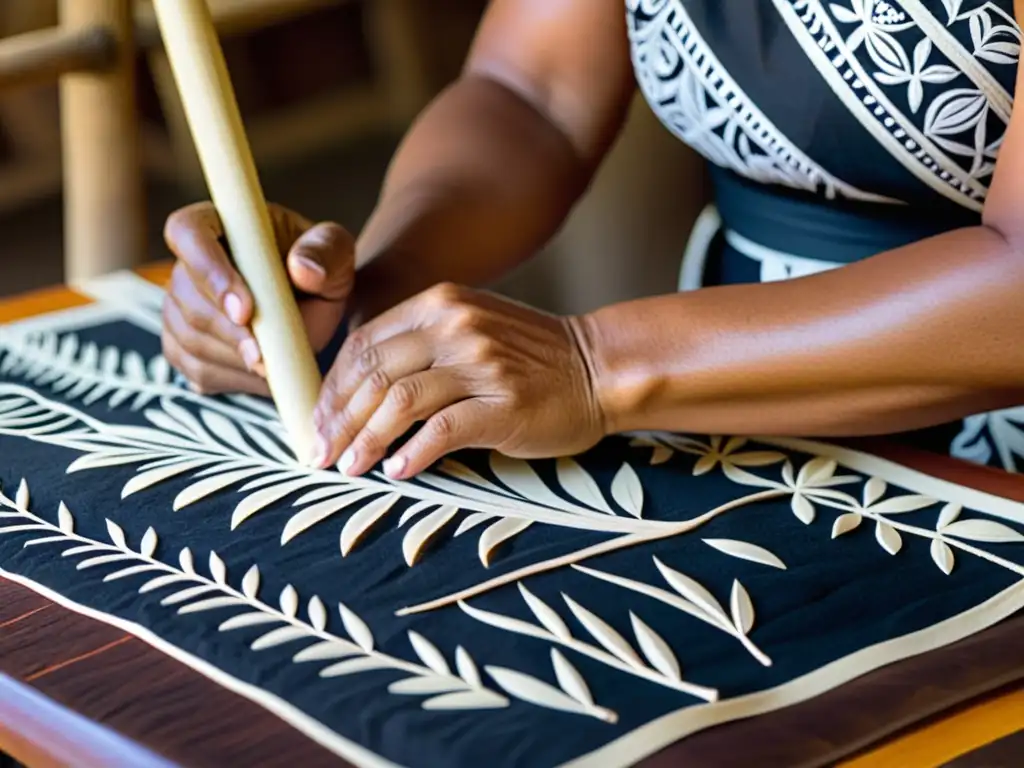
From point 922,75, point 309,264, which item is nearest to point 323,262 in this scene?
point 309,264

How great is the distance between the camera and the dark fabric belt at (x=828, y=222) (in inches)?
31.3

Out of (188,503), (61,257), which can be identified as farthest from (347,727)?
(61,257)

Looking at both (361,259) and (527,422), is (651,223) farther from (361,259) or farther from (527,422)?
(527,422)

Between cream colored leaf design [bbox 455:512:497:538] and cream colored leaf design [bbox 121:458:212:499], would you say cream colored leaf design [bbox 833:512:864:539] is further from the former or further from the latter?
cream colored leaf design [bbox 121:458:212:499]

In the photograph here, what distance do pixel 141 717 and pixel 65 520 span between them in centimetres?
17

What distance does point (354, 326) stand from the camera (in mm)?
794

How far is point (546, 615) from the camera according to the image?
541 mm

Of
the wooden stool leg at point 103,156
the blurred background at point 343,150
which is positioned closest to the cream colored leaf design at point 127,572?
the wooden stool leg at point 103,156

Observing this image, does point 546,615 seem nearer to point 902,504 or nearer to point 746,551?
point 746,551

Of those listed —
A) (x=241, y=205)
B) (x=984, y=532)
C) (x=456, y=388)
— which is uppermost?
(x=241, y=205)

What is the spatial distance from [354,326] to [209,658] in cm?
30

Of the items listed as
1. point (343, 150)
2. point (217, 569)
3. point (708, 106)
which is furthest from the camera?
point (343, 150)

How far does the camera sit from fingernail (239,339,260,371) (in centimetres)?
72

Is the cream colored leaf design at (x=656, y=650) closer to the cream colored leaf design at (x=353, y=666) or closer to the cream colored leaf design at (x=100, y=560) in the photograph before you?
the cream colored leaf design at (x=353, y=666)
